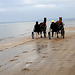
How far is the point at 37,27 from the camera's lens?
1396cm

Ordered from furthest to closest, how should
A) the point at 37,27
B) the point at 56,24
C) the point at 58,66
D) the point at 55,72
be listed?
the point at 37,27
the point at 56,24
the point at 58,66
the point at 55,72

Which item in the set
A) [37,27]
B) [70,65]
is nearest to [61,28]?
[37,27]

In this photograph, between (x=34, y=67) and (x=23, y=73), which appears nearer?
(x=23, y=73)

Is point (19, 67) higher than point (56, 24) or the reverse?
the reverse

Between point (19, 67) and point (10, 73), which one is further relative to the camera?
point (19, 67)

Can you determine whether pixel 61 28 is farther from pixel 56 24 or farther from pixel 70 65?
pixel 70 65

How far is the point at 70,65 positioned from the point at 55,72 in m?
0.77

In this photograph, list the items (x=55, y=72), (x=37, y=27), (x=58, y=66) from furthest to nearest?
(x=37, y=27), (x=58, y=66), (x=55, y=72)

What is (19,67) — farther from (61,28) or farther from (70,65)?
(61,28)

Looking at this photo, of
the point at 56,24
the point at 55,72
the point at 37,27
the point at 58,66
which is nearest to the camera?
the point at 55,72

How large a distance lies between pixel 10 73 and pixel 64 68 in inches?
65.9

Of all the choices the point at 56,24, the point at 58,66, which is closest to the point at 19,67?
the point at 58,66

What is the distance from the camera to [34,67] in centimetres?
517

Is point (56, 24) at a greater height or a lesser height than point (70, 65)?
greater
